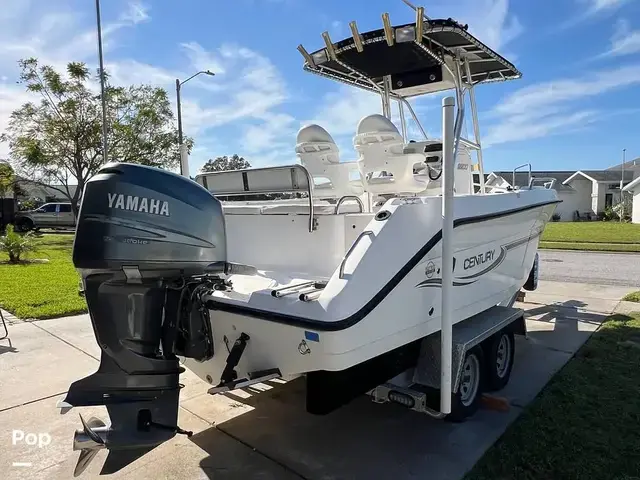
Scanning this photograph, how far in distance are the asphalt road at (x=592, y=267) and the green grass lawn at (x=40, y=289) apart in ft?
A: 29.6

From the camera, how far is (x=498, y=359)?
425cm

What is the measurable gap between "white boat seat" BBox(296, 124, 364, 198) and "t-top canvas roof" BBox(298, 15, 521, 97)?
3.15ft

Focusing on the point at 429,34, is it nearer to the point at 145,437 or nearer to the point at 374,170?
the point at 374,170

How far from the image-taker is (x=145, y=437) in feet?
7.66

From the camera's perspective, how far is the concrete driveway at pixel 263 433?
2953 mm

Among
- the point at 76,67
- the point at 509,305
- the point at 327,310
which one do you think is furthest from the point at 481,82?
the point at 76,67

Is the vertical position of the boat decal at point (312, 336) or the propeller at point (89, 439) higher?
the boat decal at point (312, 336)

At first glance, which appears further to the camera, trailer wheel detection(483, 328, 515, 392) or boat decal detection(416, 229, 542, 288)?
trailer wheel detection(483, 328, 515, 392)

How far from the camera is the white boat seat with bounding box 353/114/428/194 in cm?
439

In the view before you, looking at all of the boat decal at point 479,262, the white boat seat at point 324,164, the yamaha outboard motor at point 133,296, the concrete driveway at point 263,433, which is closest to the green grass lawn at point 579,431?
the concrete driveway at point 263,433

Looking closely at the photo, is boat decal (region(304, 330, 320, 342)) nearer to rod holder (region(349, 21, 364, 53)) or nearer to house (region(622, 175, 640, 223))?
rod holder (region(349, 21, 364, 53))

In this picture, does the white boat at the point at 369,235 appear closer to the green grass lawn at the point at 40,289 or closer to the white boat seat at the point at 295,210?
the white boat seat at the point at 295,210

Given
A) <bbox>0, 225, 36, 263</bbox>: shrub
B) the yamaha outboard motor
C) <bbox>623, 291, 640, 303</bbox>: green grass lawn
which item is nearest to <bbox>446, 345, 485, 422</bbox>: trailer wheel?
the yamaha outboard motor

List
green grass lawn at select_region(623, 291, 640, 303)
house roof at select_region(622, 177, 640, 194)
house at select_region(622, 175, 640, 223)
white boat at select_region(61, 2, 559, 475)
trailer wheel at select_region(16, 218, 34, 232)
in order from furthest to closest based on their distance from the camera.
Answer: house roof at select_region(622, 177, 640, 194) → house at select_region(622, 175, 640, 223) → trailer wheel at select_region(16, 218, 34, 232) → green grass lawn at select_region(623, 291, 640, 303) → white boat at select_region(61, 2, 559, 475)
